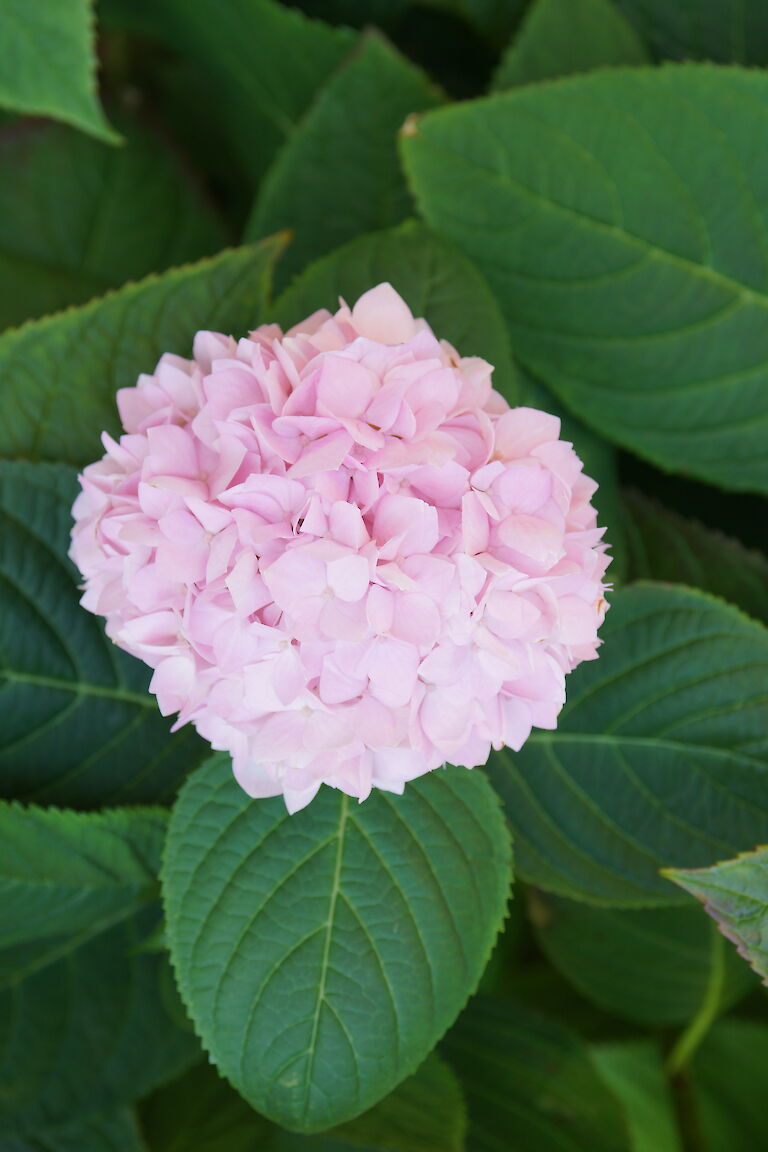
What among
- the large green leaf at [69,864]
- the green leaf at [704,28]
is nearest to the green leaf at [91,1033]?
the large green leaf at [69,864]

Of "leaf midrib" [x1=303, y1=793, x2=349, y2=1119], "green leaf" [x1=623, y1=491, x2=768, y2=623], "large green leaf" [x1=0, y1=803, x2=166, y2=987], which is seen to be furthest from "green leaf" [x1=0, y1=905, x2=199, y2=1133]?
"green leaf" [x1=623, y1=491, x2=768, y2=623]

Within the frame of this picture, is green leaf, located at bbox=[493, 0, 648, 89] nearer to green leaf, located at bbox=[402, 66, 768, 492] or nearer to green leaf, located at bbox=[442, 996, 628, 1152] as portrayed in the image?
green leaf, located at bbox=[402, 66, 768, 492]

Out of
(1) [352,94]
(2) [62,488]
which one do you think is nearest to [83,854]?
(2) [62,488]

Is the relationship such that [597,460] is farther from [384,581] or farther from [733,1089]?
[733,1089]

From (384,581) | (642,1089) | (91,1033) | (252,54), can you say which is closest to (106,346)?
(384,581)

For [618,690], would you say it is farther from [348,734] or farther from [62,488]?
[62,488]

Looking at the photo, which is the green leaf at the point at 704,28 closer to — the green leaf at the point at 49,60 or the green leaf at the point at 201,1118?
the green leaf at the point at 49,60
